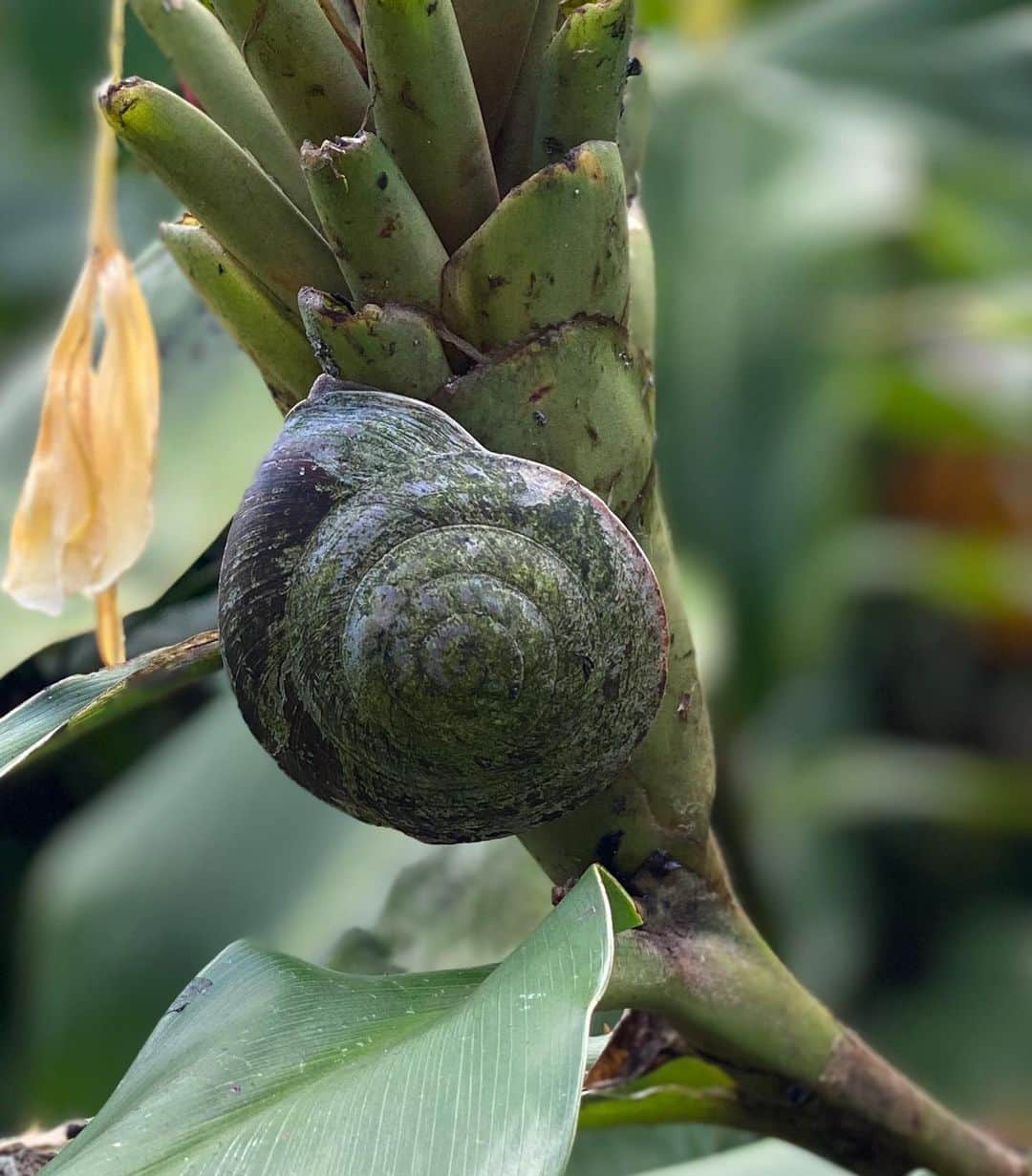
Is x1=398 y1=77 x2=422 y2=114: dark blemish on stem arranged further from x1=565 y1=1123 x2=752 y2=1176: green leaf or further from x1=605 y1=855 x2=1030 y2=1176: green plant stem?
x1=565 y1=1123 x2=752 y2=1176: green leaf

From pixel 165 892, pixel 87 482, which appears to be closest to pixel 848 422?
pixel 165 892

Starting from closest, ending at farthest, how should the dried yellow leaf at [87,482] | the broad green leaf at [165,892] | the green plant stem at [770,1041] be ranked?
the green plant stem at [770,1041]
the dried yellow leaf at [87,482]
the broad green leaf at [165,892]

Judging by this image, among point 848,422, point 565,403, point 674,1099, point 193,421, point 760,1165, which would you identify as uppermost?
point 565,403

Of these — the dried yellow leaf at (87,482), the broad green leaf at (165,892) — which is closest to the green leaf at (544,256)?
the dried yellow leaf at (87,482)

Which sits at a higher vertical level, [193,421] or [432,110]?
[432,110]

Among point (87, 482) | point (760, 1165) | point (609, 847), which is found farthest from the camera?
point (760, 1165)

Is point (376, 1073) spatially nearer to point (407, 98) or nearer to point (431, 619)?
point (431, 619)

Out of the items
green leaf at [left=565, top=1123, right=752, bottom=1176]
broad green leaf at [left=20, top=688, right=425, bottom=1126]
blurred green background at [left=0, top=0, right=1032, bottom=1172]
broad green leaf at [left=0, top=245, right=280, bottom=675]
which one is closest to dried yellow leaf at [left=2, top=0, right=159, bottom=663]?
broad green leaf at [left=0, top=245, right=280, bottom=675]

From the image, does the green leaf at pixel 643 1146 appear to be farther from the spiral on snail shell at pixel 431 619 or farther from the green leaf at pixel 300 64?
the green leaf at pixel 300 64
